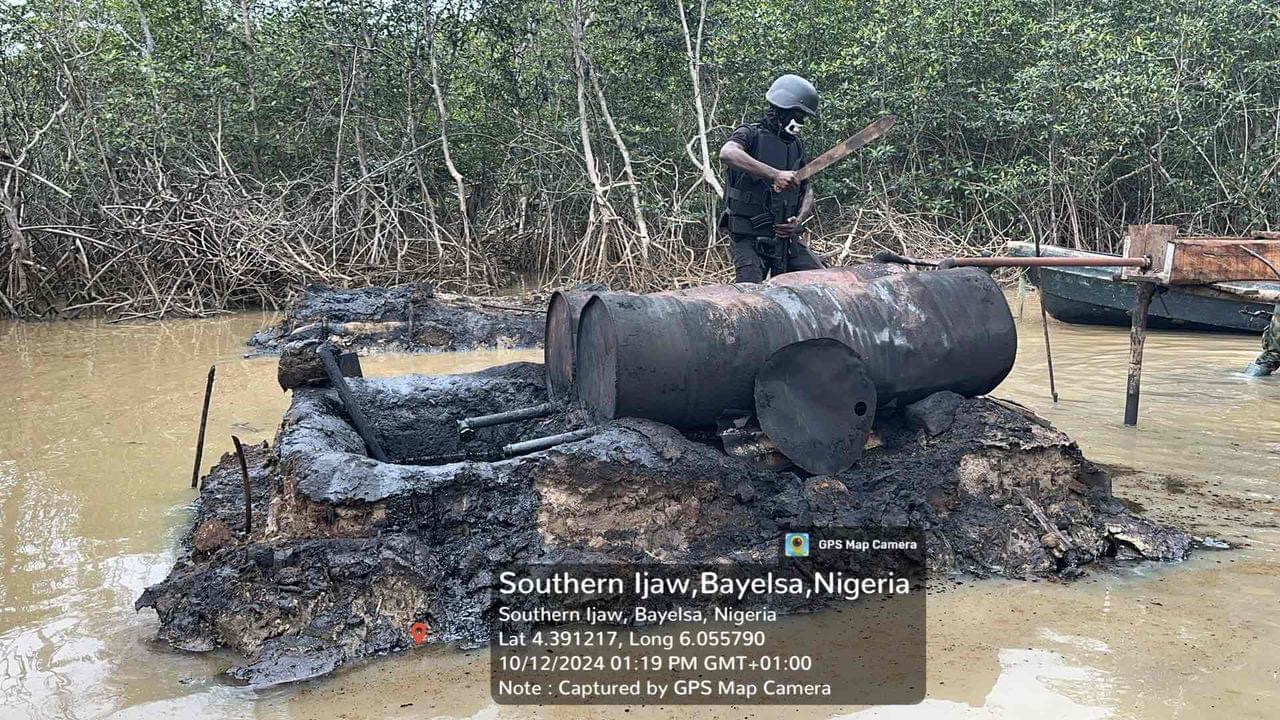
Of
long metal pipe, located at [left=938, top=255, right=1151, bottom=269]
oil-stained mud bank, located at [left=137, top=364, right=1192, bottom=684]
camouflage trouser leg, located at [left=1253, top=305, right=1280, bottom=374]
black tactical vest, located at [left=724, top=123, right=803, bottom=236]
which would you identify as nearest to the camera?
oil-stained mud bank, located at [left=137, top=364, right=1192, bottom=684]

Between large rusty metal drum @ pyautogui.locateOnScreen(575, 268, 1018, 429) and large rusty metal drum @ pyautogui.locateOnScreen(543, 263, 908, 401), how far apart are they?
9 cm

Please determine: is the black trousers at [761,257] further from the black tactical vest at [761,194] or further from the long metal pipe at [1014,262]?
the long metal pipe at [1014,262]

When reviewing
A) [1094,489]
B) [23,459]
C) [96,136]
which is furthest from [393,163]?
[1094,489]

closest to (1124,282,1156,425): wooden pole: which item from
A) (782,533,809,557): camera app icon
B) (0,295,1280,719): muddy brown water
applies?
(0,295,1280,719): muddy brown water

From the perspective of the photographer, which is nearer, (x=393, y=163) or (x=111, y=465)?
(x=111, y=465)

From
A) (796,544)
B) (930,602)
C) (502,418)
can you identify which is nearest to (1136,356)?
(930,602)

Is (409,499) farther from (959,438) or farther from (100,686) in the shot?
(959,438)

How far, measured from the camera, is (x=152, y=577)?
3.79m

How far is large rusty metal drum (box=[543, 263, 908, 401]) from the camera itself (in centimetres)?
430

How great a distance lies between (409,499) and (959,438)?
2.15 m

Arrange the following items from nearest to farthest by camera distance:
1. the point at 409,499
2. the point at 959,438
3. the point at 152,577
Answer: the point at 409,499, the point at 152,577, the point at 959,438

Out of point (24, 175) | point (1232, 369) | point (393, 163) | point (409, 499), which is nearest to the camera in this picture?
point (409, 499)

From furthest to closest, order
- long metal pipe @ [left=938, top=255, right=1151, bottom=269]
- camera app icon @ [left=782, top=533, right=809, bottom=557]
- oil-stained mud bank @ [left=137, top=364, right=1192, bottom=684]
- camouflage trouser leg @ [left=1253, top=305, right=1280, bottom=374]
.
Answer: camouflage trouser leg @ [left=1253, top=305, right=1280, bottom=374] → long metal pipe @ [left=938, top=255, right=1151, bottom=269] → camera app icon @ [left=782, top=533, right=809, bottom=557] → oil-stained mud bank @ [left=137, top=364, right=1192, bottom=684]

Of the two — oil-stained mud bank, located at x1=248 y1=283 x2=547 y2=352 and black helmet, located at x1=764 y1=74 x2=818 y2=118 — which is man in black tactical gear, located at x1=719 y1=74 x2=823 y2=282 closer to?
black helmet, located at x1=764 y1=74 x2=818 y2=118
